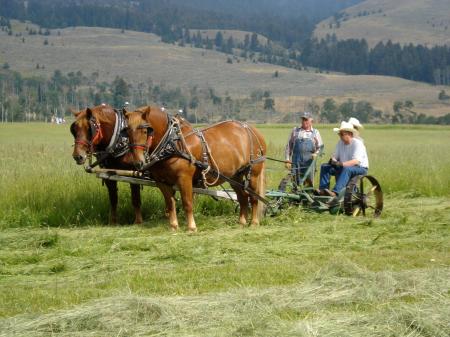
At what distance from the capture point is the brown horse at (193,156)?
36.8 feet

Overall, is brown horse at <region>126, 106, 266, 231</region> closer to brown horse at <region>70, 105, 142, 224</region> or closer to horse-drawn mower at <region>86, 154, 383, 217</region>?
horse-drawn mower at <region>86, 154, 383, 217</region>

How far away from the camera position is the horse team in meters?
11.3

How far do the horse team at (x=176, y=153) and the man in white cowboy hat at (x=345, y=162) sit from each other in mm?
1138

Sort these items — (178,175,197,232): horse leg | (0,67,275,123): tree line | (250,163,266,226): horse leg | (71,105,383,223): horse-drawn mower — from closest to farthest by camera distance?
(71,105,383,223): horse-drawn mower < (178,175,197,232): horse leg < (250,163,266,226): horse leg < (0,67,275,123): tree line

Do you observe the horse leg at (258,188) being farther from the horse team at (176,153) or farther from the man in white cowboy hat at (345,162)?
the man in white cowboy hat at (345,162)

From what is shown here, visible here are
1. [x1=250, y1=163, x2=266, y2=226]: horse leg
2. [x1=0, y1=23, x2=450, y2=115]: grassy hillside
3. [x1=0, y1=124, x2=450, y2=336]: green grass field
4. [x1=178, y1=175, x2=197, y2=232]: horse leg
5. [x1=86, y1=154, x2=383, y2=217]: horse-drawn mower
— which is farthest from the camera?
[x1=0, y1=23, x2=450, y2=115]: grassy hillside

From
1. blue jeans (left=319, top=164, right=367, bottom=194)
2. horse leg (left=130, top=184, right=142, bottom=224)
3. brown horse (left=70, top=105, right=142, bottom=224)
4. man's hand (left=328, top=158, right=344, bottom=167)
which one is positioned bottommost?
horse leg (left=130, top=184, right=142, bottom=224)

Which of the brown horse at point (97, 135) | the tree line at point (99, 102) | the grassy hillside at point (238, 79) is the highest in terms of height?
the brown horse at point (97, 135)

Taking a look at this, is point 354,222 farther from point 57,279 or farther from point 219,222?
point 57,279

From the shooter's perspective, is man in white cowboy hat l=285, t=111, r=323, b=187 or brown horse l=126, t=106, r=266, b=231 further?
→ man in white cowboy hat l=285, t=111, r=323, b=187

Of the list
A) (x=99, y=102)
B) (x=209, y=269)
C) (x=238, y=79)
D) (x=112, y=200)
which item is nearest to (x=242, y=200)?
(x=112, y=200)

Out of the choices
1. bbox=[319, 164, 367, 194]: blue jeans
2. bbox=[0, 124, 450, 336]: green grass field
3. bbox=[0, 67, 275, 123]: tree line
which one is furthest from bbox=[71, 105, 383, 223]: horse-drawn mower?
bbox=[0, 67, 275, 123]: tree line

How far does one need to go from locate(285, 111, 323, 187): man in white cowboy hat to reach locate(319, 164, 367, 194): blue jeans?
0.84 metres

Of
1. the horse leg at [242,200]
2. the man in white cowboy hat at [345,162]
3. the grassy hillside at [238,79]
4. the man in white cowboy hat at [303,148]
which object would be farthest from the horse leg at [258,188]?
the grassy hillside at [238,79]
